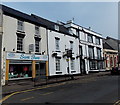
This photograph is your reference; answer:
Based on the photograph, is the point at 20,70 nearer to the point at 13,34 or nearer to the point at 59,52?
the point at 13,34

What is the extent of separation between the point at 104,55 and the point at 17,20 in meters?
27.6

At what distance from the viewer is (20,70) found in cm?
1761

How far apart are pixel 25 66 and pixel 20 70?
84 cm

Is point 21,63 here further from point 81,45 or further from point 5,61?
point 81,45

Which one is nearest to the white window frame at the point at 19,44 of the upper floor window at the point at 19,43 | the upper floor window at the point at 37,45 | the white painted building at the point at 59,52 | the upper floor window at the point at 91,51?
the upper floor window at the point at 19,43

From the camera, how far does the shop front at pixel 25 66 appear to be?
52.5 feet

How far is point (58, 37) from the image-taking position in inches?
922

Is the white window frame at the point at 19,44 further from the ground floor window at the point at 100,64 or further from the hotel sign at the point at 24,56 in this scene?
the ground floor window at the point at 100,64

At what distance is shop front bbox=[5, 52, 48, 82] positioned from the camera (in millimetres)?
16016

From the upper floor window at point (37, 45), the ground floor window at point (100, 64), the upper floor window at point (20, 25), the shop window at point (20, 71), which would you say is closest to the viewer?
the shop window at point (20, 71)

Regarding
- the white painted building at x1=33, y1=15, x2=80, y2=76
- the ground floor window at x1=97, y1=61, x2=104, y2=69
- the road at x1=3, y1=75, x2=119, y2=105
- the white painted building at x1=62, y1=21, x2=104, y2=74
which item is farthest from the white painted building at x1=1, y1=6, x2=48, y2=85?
the ground floor window at x1=97, y1=61, x2=104, y2=69

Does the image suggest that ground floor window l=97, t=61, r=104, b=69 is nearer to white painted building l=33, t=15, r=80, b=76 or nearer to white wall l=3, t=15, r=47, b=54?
white painted building l=33, t=15, r=80, b=76

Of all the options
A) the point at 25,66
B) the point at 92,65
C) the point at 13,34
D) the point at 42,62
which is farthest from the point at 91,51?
the point at 13,34

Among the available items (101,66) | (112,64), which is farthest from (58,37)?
(112,64)
